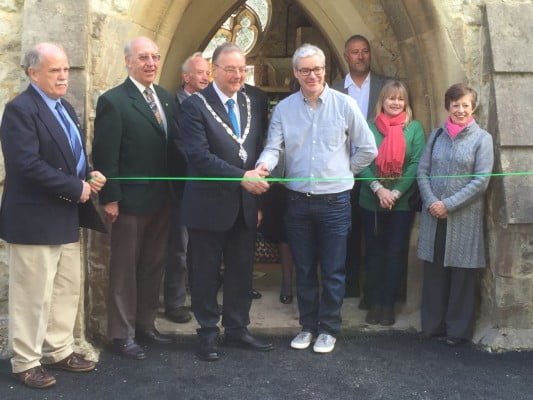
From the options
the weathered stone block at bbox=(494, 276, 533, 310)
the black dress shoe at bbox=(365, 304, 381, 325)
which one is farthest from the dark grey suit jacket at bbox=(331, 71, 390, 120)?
the weathered stone block at bbox=(494, 276, 533, 310)

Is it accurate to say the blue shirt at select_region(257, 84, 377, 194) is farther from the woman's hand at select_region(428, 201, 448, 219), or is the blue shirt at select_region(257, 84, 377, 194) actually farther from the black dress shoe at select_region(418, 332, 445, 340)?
the black dress shoe at select_region(418, 332, 445, 340)

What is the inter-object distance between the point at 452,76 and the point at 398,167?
29.1 inches

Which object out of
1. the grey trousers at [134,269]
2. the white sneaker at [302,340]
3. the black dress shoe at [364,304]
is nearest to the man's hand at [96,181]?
the grey trousers at [134,269]

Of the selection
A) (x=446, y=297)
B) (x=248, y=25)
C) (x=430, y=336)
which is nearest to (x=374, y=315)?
(x=430, y=336)

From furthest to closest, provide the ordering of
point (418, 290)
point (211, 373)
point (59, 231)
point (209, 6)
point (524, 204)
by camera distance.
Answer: point (209, 6), point (418, 290), point (524, 204), point (211, 373), point (59, 231)

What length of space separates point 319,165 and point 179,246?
1.43 m

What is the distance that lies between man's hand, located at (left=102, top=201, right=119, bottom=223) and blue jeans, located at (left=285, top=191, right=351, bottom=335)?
1.06 meters

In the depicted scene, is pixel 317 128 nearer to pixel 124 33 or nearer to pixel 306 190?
pixel 306 190

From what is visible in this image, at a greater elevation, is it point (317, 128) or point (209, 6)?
point (209, 6)

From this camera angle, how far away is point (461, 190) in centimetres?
436

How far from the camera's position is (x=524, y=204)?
4324 mm

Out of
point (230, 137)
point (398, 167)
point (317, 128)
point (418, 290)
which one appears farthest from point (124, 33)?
point (418, 290)

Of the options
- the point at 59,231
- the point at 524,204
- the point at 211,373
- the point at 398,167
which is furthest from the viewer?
the point at 398,167

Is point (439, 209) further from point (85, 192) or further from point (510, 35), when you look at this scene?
point (85, 192)
